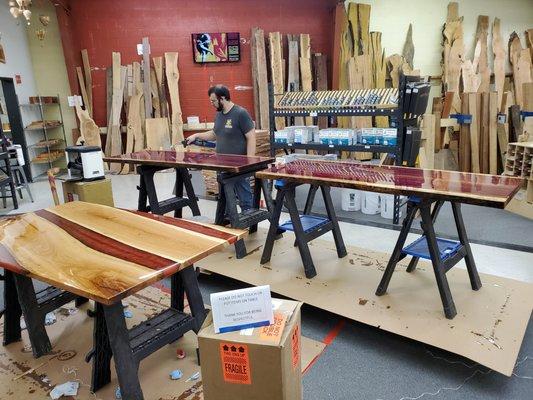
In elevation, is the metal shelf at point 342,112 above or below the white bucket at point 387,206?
above

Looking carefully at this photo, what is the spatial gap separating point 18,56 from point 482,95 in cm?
819

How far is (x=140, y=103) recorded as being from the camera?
7996mm

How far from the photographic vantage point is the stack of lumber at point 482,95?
5.94 m

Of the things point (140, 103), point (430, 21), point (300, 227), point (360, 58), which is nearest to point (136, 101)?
point (140, 103)

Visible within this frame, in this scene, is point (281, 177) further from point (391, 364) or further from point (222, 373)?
point (222, 373)

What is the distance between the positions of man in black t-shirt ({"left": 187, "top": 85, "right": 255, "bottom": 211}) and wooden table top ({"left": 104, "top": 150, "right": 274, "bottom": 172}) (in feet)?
1.22

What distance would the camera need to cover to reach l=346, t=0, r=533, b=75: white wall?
6637 millimetres

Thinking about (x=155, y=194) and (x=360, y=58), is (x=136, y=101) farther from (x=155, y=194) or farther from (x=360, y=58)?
(x=155, y=194)

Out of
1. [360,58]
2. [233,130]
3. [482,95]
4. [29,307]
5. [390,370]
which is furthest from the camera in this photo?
[360,58]

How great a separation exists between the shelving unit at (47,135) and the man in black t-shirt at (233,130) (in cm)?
498

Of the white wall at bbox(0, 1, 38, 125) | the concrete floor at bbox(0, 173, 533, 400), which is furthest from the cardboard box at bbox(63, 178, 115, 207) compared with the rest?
the white wall at bbox(0, 1, 38, 125)

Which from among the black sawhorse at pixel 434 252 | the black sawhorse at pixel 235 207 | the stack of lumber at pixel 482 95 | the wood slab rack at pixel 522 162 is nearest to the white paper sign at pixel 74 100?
the black sawhorse at pixel 235 207

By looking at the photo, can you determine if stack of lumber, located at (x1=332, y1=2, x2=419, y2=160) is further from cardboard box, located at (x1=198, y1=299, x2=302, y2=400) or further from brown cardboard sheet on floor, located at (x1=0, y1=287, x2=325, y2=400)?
cardboard box, located at (x1=198, y1=299, x2=302, y2=400)

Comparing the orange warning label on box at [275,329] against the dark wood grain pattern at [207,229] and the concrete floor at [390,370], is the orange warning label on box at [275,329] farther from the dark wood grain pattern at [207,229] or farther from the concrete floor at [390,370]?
the concrete floor at [390,370]
